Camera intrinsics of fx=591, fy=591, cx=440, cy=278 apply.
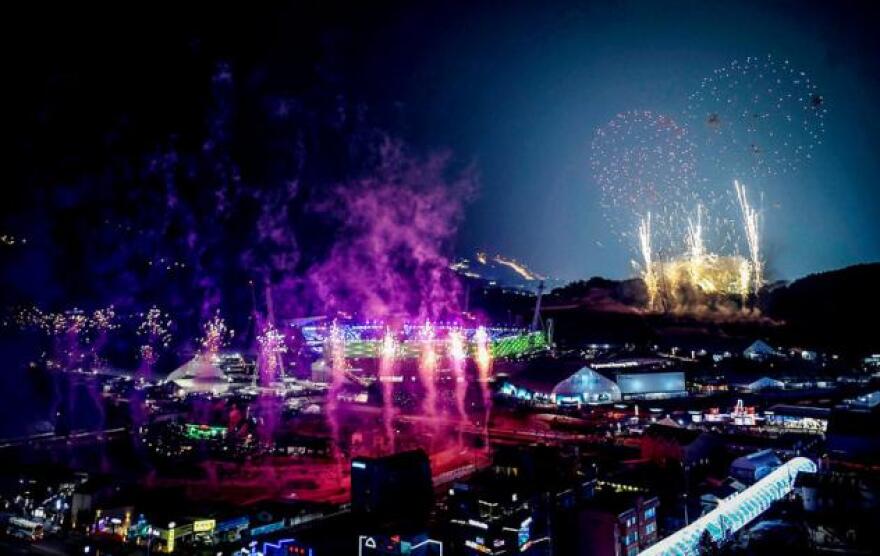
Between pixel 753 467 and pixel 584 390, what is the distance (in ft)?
28.5

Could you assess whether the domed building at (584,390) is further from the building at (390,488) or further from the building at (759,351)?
the building at (759,351)

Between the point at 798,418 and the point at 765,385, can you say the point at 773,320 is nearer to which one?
the point at 765,385

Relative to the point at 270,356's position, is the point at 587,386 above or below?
below

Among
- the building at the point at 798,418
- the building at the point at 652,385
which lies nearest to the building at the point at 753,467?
the building at the point at 798,418

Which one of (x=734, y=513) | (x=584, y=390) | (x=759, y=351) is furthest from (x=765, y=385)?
(x=734, y=513)

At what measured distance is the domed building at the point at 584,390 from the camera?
722 inches

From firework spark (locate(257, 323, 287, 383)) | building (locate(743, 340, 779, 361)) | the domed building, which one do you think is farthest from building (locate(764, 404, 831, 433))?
firework spark (locate(257, 323, 287, 383))

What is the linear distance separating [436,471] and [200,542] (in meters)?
4.72

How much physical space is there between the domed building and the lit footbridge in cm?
857

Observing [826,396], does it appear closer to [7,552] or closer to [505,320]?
[7,552]

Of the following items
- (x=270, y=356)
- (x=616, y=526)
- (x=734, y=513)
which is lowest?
(x=734, y=513)

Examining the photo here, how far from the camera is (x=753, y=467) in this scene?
9.74m

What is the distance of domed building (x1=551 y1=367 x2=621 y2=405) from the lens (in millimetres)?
18328

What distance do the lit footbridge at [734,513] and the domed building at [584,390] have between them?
8.57 m
